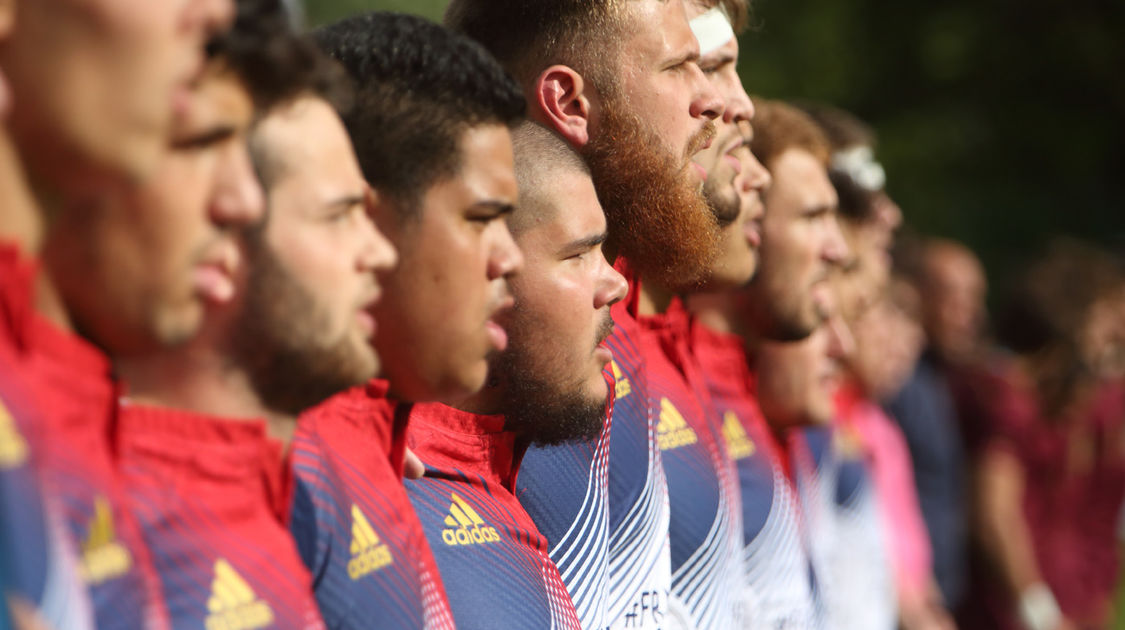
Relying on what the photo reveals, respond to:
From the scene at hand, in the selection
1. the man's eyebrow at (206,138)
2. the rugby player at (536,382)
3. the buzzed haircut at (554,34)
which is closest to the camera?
the man's eyebrow at (206,138)

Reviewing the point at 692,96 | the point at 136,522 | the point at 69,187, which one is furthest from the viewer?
the point at 692,96

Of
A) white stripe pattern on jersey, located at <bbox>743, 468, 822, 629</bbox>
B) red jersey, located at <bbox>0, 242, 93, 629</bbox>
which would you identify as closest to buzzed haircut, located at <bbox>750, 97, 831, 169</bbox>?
white stripe pattern on jersey, located at <bbox>743, 468, 822, 629</bbox>

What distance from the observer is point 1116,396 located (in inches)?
332

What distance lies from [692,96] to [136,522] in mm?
1979

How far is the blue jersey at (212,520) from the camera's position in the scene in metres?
1.96

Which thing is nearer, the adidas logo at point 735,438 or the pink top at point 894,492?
the adidas logo at point 735,438

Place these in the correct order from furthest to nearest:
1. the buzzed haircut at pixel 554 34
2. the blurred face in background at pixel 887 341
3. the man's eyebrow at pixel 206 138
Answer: the blurred face in background at pixel 887 341, the buzzed haircut at pixel 554 34, the man's eyebrow at pixel 206 138

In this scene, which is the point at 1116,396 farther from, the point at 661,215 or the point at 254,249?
the point at 254,249

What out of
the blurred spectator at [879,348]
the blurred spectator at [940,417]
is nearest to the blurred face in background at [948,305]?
the blurred spectator at [940,417]

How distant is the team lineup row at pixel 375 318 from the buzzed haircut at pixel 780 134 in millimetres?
603

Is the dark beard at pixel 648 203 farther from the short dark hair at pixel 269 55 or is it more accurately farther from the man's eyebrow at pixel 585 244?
the short dark hair at pixel 269 55

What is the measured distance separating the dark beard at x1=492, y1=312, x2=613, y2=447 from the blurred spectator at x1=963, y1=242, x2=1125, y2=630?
5.51 meters

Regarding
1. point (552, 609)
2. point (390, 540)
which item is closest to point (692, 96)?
point (552, 609)

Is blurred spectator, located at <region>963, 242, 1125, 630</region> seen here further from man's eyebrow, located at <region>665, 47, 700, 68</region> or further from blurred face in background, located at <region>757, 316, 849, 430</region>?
man's eyebrow, located at <region>665, 47, 700, 68</region>
